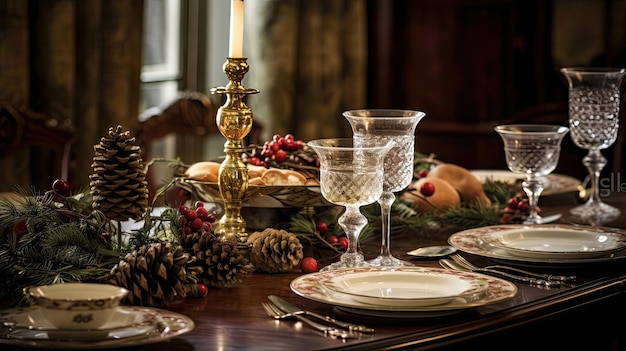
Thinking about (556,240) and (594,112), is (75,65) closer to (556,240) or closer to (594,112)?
(594,112)

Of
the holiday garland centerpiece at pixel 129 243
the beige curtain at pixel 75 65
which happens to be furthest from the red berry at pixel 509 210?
the beige curtain at pixel 75 65

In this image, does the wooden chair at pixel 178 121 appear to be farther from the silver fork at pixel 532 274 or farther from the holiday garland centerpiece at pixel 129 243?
the silver fork at pixel 532 274

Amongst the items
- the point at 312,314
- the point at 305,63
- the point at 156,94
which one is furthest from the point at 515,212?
the point at 305,63

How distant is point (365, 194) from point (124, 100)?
1.89 m

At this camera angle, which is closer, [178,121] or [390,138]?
[390,138]

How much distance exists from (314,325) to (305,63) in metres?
2.92

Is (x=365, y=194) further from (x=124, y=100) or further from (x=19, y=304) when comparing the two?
(x=124, y=100)

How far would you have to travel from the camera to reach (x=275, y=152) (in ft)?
6.21

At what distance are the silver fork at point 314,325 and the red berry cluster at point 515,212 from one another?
81 centimetres

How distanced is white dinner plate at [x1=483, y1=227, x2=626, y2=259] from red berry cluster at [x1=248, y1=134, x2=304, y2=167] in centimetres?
41

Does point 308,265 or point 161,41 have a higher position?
point 161,41

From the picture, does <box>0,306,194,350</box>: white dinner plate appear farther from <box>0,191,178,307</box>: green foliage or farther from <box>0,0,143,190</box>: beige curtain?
<box>0,0,143,190</box>: beige curtain

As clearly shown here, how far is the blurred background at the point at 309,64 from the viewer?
9.77 ft

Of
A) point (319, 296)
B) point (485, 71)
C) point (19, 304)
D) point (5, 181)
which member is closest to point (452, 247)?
point (319, 296)
